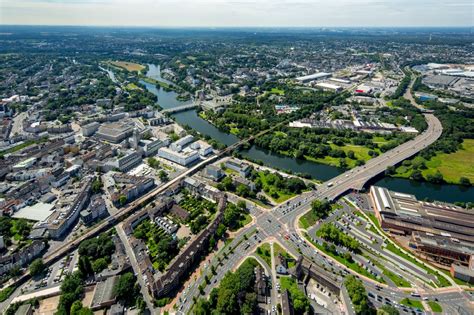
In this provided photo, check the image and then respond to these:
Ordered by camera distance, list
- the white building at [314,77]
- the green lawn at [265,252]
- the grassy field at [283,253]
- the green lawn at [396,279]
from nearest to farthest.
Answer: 1. the green lawn at [396,279]
2. the grassy field at [283,253]
3. the green lawn at [265,252]
4. the white building at [314,77]

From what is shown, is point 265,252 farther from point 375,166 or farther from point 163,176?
point 375,166

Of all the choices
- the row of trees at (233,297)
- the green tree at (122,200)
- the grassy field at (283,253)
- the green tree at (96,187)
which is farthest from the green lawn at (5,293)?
the grassy field at (283,253)

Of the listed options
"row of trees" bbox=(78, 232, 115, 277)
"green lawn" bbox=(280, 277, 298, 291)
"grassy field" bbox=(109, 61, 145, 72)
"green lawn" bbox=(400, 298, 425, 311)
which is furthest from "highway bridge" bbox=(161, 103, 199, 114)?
"green lawn" bbox=(400, 298, 425, 311)

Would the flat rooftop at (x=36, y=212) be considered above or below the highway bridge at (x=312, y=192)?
below

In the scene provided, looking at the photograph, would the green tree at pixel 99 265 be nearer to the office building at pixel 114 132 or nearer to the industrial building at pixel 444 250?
the industrial building at pixel 444 250

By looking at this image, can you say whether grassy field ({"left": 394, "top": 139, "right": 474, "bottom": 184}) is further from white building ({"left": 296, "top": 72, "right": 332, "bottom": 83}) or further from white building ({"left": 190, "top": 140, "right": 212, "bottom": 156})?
white building ({"left": 296, "top": 72, "right": 332, "bottom": 83})

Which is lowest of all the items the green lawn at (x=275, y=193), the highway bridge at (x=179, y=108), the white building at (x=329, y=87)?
the green lawn at (x=275, y=193)

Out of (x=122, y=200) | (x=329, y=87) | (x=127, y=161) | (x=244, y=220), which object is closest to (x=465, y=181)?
(x=244, y=220)
